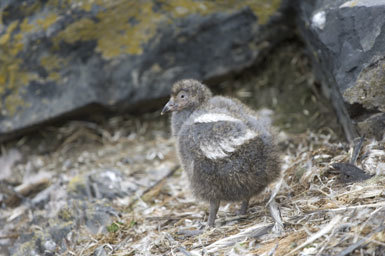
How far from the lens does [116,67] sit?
19.0 ft

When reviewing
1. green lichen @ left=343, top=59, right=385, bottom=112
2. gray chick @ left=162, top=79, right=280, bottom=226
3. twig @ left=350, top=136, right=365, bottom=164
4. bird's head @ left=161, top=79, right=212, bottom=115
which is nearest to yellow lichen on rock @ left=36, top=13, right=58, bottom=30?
bird's head @ left=161, top=79, right=212, bottom=115

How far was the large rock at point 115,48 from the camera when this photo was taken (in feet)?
18.1


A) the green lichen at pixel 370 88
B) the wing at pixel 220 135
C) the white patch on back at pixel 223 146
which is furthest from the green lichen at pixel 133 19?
the white patch on back at pixel 223 146

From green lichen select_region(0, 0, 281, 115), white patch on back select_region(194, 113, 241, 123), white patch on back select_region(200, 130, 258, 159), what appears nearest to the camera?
white patch on back select_region(200, 130, 258, 159)

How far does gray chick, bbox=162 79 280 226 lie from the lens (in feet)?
11.3

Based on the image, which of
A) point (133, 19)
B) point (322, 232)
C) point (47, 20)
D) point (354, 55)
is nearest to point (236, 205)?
point (322, 232)

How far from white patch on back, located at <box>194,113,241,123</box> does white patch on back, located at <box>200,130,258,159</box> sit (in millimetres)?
185

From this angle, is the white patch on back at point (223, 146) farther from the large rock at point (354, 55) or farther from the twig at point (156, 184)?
the twig at point (156, 184)

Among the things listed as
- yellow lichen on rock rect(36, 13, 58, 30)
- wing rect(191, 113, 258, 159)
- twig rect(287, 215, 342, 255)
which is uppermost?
yellow lichen on rock rect(36, 13, 58, 30)

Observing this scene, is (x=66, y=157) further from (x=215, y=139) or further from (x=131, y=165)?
(x=215, y=139)

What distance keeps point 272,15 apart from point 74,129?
9.78 ft

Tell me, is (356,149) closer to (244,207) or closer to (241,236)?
(244,207)

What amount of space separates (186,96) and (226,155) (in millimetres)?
1044

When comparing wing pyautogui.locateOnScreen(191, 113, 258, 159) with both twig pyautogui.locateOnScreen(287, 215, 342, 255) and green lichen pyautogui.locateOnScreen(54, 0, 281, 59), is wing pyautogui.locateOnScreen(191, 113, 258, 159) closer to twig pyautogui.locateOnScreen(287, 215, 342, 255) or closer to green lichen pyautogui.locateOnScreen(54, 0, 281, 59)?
twig pyautogui.locateOnScreen(287, 215, 342, 255)
